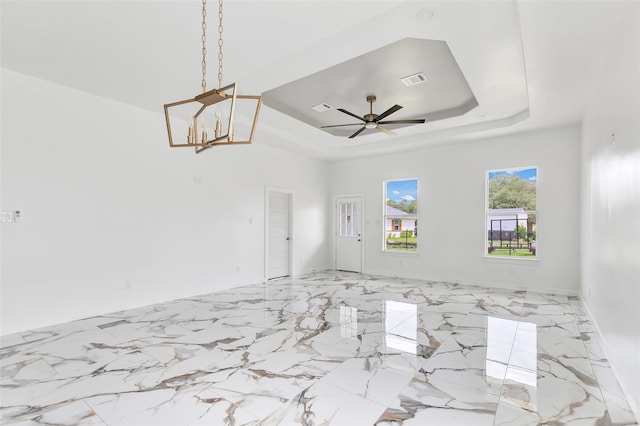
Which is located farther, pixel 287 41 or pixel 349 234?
pixel 349 234

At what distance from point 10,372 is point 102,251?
1.92 metres

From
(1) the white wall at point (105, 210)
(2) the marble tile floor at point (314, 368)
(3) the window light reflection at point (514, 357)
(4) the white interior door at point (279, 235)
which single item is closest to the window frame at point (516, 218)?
(2) the marble tile floor at point (314, 368)

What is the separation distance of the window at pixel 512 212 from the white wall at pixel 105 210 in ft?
15.8

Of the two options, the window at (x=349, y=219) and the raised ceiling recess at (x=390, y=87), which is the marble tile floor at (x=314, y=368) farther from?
the window at (x=349, y=219)

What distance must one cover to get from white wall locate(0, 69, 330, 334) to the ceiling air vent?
3106 millimetres

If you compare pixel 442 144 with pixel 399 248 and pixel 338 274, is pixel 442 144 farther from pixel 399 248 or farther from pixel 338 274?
pixel 338 274

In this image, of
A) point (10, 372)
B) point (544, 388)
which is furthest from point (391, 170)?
point (10, 372)

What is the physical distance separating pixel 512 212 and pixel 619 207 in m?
3.76

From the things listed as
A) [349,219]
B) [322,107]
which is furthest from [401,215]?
[322,107]

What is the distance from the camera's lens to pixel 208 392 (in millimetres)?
2348

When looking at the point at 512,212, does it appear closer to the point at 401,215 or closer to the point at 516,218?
the point at 516,218

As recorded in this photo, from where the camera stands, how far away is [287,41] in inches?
122

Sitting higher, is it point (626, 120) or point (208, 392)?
point (626, 120)

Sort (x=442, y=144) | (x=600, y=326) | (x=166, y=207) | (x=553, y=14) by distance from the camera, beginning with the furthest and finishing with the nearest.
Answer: (x=442, y=144)
(x=166, y=207)
(x=600, y=326)
(x=553, y=14)
